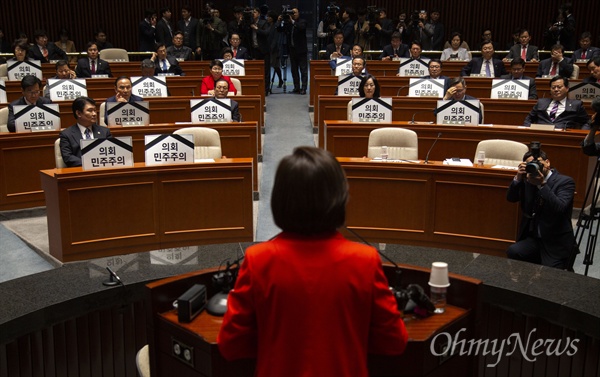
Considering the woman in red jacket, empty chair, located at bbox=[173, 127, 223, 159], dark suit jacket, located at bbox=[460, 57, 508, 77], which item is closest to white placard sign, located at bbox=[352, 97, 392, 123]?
empty chair, located at bbox=[173, 127, 223, 159]

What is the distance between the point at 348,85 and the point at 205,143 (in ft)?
10.3

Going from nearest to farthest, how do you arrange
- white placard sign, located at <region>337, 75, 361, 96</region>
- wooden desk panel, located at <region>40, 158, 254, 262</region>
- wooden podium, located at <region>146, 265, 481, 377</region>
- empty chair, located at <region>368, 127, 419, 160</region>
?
wooden podium, located at <region>146, 265, 481, 377</region>
wooden desk panel, located at <region>40, 158, 254, 262</region>
empty chair, located at <region>368, 127, 419, 160</region>
white placard sign, located at <region>337, 75, 361, 96</region>

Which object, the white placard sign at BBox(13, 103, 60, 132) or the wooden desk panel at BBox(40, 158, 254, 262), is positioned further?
the white placard sign at BBox(13, 103, 60, 132)

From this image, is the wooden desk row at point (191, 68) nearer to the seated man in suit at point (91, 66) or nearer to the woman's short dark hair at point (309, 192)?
the seated man in suit at point (91, 66)

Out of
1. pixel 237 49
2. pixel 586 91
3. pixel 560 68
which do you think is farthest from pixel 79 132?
pixel 560 68

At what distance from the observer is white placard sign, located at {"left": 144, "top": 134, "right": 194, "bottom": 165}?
19.7ft

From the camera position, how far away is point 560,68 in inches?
419

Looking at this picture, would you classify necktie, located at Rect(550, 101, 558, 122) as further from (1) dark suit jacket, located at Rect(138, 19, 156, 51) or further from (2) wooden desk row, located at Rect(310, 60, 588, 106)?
(1) dark suit jacket, located at Rect(138, 19, 156, 51)

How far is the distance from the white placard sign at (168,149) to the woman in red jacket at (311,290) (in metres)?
4.11

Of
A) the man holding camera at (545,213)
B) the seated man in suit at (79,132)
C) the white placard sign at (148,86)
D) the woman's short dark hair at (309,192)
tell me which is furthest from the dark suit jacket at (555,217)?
the white placard sign at (148,86)

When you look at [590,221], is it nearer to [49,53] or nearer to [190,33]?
[190,33]

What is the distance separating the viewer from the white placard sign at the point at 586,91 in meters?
8.75

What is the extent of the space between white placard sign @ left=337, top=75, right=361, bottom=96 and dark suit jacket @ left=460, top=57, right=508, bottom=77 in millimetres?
2408

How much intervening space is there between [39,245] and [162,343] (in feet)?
13.8
